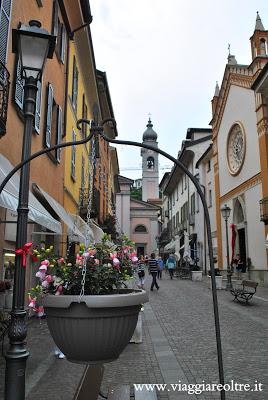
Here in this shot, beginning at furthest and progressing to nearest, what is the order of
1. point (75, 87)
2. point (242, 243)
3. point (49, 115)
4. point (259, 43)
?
point (242, 243)
point (259, 43)
point (75, 87)
point (49, 115)

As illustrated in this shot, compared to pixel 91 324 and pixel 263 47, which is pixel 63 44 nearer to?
pixel 91 324

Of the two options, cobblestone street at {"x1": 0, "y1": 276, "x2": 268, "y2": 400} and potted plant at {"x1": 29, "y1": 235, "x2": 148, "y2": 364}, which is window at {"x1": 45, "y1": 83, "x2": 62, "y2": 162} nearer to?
cobblestone street at {"x1": 0, "y1": 276, "x2": 268, "y2": 400}

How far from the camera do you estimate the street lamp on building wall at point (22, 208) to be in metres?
3.69

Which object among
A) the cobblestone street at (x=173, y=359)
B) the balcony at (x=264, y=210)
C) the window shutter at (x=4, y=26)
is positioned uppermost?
the window shutter at (x=4, y=26)

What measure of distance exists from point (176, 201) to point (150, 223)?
18.9m

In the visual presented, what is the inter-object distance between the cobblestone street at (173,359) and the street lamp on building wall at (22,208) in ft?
4.49

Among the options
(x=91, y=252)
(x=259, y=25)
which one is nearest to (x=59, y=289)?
(x=91, y=252)

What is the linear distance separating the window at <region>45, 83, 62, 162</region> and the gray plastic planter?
9.62 m

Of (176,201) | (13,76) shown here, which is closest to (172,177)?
(176,201)

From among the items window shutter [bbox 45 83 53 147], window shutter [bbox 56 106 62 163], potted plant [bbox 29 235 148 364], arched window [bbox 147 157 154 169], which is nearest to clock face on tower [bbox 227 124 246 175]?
window shutter [bbox 56 106 62 163]

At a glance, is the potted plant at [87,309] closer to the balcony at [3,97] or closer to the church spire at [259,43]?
the balcony at [3,97]

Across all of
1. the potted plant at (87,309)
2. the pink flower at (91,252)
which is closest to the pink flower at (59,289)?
the potted plant at (87,309)

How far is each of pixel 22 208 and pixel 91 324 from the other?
162 cm

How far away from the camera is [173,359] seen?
6.65 metres
